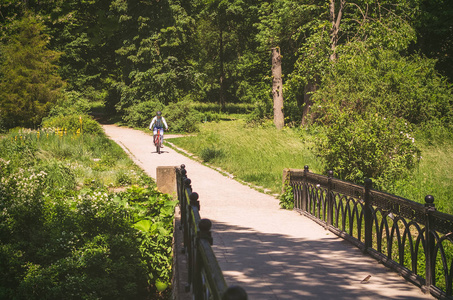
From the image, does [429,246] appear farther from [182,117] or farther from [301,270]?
[182,117]

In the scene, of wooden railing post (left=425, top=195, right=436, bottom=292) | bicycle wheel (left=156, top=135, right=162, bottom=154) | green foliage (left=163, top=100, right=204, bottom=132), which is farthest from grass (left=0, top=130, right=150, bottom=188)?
green foliage (left=163, top=100, right=204, bottom=132)

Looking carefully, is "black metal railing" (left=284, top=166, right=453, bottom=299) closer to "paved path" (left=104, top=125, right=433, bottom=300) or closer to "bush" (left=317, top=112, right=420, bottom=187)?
"paved path" (left=104, top=125, right=433, bottom=300)

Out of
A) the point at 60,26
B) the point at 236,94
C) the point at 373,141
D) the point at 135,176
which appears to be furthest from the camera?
the point at 236,94

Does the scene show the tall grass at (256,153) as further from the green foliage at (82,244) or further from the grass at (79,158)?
the green foliage at (82,244)

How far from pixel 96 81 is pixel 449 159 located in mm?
35599

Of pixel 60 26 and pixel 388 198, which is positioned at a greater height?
pixel 60 26

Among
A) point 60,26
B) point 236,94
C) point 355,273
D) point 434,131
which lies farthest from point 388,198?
point 236,94

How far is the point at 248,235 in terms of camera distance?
7.90 metres

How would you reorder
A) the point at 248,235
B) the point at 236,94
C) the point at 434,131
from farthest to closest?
1. the point at 236,94
2. the point at 434,131
3. the point at 248,235

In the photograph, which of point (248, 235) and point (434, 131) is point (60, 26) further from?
point (248, 235)

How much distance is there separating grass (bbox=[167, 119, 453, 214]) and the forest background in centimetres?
72

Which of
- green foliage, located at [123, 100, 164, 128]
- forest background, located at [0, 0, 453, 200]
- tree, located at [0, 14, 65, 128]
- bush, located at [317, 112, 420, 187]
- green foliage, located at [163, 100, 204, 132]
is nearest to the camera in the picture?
bush, located at [317, 112, 420, 187]

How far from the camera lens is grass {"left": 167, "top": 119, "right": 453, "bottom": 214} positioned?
1148 cm

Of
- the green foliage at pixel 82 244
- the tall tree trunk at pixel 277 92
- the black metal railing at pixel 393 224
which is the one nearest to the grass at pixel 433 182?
the black metal railing at pixel 393 224
